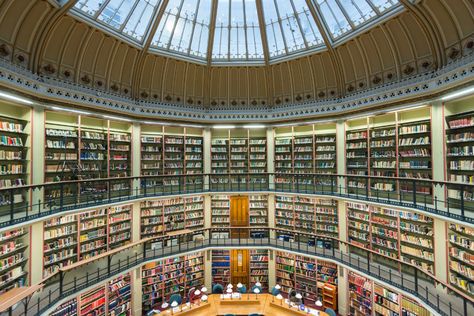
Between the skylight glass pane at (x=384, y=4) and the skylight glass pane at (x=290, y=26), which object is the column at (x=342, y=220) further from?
the skylight glass pane at (x=384, y=4)

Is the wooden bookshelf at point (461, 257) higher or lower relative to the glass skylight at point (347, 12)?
lower

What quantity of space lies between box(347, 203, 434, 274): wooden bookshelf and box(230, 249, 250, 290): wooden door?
426 cm

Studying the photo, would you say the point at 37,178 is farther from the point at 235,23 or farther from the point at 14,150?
the point at 235,23

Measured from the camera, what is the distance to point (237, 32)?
1058 cm

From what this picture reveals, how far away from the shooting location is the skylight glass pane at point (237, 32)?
32.3 ft

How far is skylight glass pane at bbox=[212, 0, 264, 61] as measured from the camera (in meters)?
9.85

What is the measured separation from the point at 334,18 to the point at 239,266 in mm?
10207

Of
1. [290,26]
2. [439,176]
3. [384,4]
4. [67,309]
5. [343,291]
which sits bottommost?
[343,291]

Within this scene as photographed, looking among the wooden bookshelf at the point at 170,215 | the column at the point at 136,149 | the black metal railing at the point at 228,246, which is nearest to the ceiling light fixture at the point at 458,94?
the black metal railing at the point at 228,246

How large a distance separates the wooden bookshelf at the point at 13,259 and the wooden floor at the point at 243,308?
4.04m

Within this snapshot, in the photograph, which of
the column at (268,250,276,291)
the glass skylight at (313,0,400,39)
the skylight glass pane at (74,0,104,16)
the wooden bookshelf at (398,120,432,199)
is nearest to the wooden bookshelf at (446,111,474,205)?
the wooden bookshelf at (398,120,432,199)

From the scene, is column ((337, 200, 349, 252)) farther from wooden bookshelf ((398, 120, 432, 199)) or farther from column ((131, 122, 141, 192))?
column ((131, 122, 141, 192))

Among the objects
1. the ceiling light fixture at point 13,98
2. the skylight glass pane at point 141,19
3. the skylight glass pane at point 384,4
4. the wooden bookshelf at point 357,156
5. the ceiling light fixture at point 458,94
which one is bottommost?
the wooden bookshelf at point 357,156

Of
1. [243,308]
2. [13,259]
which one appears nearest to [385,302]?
[243,308]
